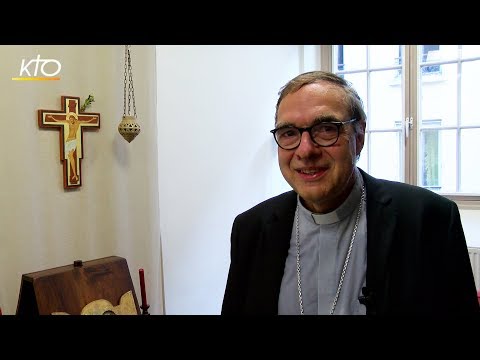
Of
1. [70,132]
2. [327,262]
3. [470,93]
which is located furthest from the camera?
[470,93]

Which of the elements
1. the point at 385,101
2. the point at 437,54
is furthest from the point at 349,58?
the point at 437,54

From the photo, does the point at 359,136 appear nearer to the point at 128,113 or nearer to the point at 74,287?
the point at 74,287

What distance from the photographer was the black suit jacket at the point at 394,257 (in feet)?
2.98

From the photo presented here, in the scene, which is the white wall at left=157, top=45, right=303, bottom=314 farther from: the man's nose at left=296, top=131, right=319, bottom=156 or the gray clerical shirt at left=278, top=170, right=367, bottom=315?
the man's nose at left=296, top=131, right=319, bottom=156

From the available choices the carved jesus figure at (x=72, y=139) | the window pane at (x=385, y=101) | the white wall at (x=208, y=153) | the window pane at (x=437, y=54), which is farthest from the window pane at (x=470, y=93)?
the carved jesus figure at (x=72, y=139)

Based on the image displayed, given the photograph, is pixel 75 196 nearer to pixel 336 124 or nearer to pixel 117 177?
pixel 117 177

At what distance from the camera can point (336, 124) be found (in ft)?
3.08

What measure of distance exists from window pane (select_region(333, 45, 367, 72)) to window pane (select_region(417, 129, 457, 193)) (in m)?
0.71

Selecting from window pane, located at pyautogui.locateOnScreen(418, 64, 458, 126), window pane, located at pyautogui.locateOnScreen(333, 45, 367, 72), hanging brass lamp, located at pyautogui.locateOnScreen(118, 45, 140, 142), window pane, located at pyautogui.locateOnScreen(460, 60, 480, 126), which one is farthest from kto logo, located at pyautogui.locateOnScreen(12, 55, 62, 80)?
window pane, located at pyautogui.locateOnScreen(460, 60, 480, 126)

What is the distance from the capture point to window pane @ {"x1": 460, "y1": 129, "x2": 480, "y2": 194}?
2.89 metres

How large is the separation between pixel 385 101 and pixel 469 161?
717 millimetres

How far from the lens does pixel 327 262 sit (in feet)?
3.35

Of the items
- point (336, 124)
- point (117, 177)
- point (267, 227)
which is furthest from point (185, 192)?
point (336, 124)
